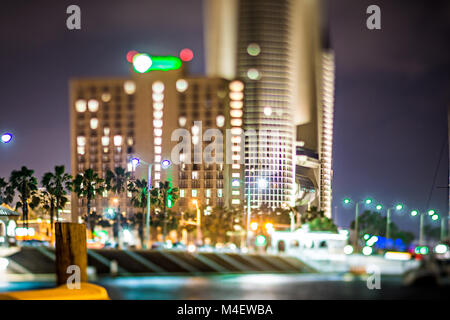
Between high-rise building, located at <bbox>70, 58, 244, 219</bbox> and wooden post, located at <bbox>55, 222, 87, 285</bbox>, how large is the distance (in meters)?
2.49

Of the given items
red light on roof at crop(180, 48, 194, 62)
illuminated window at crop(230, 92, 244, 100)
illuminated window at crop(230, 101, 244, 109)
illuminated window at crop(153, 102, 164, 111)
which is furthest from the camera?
red light on roof at crop(180, 48, 194, 62)

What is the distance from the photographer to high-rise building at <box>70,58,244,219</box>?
25656 mm

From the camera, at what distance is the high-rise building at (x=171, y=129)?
25656 mm

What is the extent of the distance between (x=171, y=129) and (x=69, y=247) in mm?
18709

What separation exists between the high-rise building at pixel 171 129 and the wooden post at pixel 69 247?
249cm

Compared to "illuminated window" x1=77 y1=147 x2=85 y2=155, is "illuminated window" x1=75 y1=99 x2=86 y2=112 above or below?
above

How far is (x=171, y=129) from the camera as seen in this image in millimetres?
28547

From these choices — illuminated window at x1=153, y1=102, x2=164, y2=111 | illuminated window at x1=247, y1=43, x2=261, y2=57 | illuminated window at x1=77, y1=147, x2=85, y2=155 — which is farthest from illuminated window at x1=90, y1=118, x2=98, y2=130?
illuminated window at x1=247, y1=43, x2=261, y2=57

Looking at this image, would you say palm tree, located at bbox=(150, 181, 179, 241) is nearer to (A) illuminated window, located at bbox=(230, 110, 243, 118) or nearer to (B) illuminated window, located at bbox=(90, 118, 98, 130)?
(A) illuminated window, located at bbox=(230, 110, 243, 118)

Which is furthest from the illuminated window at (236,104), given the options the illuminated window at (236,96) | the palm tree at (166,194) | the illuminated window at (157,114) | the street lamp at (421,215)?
the street lamp at (421,215)

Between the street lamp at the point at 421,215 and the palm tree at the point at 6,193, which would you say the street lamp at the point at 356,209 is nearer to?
the street lamp at the point at 421,215
